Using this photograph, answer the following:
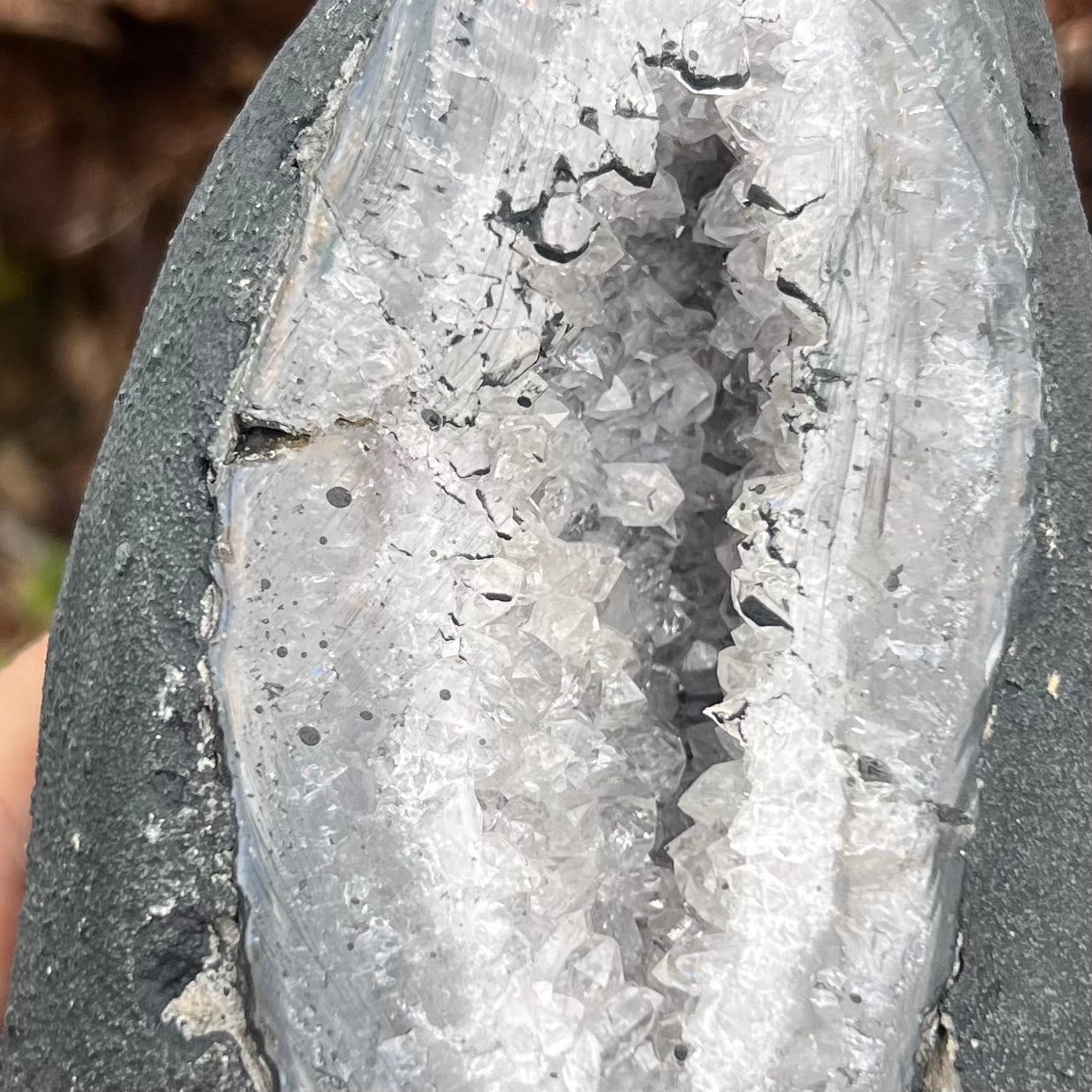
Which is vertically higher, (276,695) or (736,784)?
(276,695)

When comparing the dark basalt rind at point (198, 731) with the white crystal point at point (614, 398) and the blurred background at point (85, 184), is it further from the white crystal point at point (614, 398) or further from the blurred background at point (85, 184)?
the blurred background at point (85, 184)

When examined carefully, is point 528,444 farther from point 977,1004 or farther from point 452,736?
point 977,1004

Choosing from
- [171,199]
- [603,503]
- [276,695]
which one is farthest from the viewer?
[171,199]

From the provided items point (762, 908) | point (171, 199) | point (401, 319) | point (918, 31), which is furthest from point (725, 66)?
point (171, 199)

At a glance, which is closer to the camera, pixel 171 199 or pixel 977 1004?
pixel 977 1004

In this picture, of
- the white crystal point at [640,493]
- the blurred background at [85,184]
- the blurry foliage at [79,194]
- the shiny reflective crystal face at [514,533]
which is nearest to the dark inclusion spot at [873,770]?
the shiny reflective crystal face at [514,533]

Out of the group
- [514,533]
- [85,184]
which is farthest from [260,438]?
[85,184]

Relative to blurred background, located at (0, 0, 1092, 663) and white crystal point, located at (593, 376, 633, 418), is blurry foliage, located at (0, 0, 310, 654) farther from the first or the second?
white crystal point, located at (593, 376, 633, 418)
